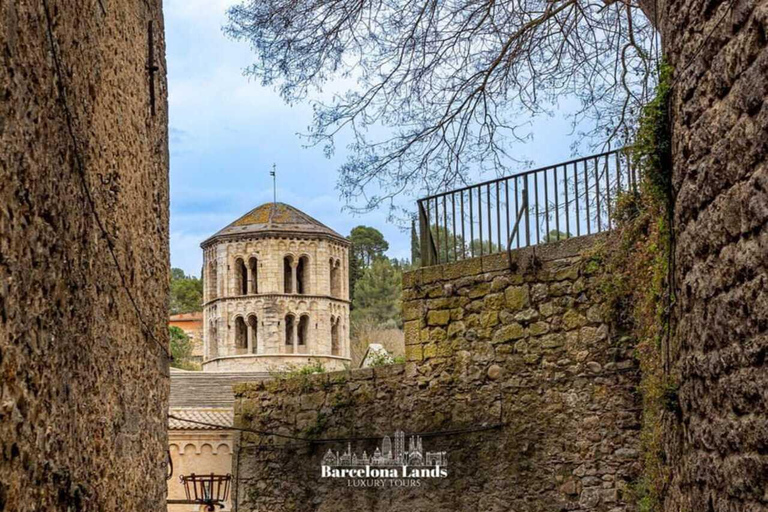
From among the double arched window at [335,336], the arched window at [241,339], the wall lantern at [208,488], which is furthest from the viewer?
the arched window at [241,339]

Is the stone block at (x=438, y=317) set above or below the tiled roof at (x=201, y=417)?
above

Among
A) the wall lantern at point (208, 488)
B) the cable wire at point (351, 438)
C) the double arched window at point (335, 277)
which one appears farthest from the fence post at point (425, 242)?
the double arched window at point (335, 277)

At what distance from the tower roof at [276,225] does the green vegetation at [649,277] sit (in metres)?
46.9

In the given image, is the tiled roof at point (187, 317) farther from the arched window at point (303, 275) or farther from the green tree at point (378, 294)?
the arched window at point (303, 275)

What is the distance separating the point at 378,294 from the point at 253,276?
421 inches

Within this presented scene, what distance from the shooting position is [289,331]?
58.2 meters

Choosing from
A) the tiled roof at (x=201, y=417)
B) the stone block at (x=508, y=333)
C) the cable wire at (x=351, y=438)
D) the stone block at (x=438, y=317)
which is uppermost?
the stone block at (x=438, y=317)

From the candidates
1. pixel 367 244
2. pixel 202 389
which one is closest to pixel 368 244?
pixel 367 244

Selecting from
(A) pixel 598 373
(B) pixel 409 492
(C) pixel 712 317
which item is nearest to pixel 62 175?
(C) pixel 712 317

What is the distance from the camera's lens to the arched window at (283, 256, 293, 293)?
56.5 meters

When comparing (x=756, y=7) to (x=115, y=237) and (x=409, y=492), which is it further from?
(x=409, y=492)

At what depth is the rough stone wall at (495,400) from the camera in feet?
30.3

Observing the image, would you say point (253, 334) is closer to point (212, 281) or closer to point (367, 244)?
point (212, 281)

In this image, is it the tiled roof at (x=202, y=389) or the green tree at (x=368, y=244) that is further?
the green tree at (x=368, y=244)
